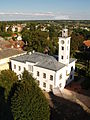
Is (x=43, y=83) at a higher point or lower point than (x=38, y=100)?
lower

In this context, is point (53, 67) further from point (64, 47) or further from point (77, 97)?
point (77, 97)

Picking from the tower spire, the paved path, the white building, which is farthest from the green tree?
the tower spire

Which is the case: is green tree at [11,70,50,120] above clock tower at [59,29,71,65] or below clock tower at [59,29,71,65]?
below

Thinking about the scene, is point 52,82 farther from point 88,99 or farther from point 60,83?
point 88,99

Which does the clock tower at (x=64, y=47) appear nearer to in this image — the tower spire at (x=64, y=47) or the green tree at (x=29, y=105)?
the tower spire at (x=64, y=47)

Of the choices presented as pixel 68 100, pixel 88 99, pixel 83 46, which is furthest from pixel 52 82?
pixel 83 46

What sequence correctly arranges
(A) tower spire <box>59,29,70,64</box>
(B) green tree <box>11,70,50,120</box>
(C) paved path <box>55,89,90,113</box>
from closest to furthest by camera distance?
(B) green tree <box>11,70,50,120</box>
(C) paved path <box>55,89,90,113</box>
(A) tower spire <box>59,29,70,64</box>

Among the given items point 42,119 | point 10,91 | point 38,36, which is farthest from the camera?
point 38,36

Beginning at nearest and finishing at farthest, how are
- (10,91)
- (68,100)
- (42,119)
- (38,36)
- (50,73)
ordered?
1. (42,119)
2. (10,91)
3. (68,100)
4. (50,73)
5. (38,36)

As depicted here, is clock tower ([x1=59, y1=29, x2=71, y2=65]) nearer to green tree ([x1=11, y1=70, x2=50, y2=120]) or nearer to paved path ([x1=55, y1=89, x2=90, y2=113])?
paved path ([x1=55, y1=89, x2=90, y2=113])
